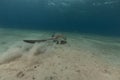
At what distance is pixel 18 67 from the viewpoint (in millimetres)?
5840

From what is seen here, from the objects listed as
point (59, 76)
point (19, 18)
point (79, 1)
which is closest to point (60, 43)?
point (59, 76)

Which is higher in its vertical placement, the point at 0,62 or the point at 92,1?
the point at 92,1

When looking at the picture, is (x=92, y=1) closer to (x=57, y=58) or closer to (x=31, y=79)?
(x=57, y=58)

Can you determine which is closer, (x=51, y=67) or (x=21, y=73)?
(x=21, y=73)

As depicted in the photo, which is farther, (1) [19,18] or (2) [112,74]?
(1) [19,18]

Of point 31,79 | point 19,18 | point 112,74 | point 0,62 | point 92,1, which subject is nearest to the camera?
point 31,79

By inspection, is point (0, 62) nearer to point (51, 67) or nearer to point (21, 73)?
point (21, 73)

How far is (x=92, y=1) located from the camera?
36656mm

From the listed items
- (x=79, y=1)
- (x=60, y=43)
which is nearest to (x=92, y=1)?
(x=79, y=1)

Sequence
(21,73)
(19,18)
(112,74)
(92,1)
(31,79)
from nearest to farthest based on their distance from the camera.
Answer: (31,79) < (21,73) < (112,74) < (92,1) < (19,18)

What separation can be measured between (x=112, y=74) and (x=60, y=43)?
581 centimetres

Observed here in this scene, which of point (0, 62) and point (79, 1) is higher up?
point (79, 1)

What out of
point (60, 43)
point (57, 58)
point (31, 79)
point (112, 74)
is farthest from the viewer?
point (60, 43)

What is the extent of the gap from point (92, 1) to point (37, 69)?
33841 millimetres
